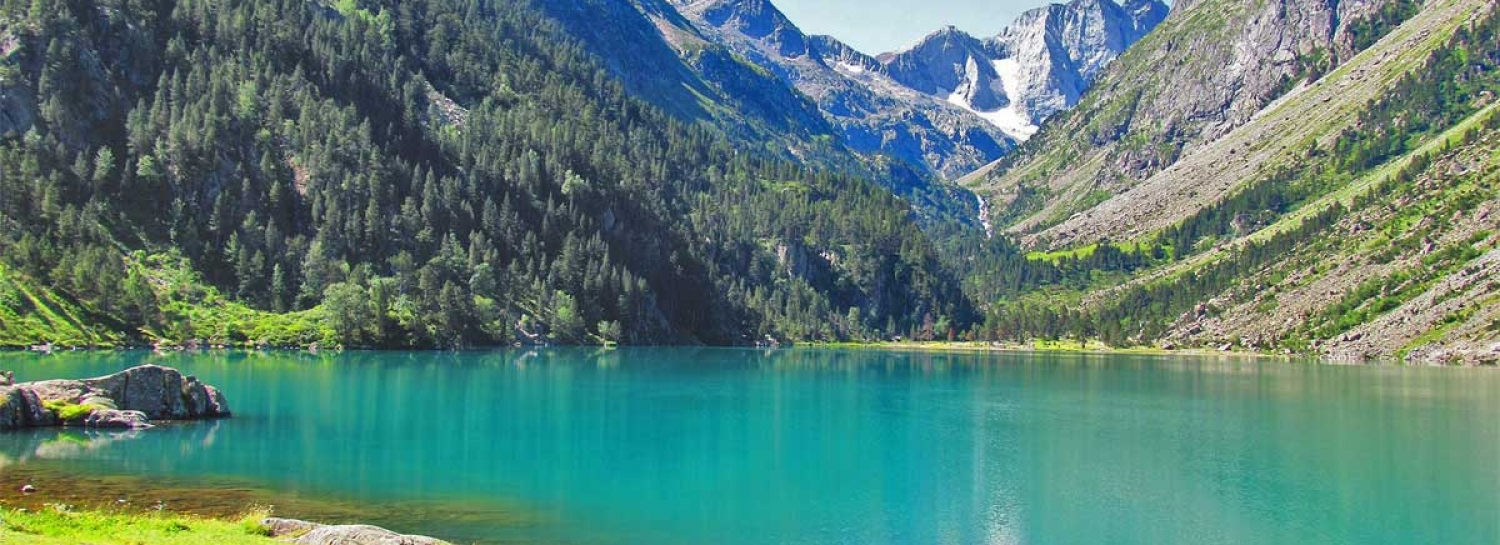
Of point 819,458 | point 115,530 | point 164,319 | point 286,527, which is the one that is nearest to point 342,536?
point 286,527

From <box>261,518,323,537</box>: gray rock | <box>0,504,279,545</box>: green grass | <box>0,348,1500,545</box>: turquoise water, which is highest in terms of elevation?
<box>0,504,279,545</box>: green grass

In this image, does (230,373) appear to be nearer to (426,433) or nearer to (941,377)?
(426,433)

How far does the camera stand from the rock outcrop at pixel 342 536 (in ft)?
101

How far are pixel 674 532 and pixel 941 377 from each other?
111 meters

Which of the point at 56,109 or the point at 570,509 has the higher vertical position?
the point at 56,109

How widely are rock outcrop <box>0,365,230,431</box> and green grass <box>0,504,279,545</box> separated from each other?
3505cm

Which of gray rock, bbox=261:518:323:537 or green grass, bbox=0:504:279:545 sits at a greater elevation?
green grass, bbox=0:504:279:545

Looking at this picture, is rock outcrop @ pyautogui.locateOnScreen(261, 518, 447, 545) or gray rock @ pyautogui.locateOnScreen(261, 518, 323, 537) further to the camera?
gray rock @ pyautogui.locateOnScreen(261, 518, 323, 537)

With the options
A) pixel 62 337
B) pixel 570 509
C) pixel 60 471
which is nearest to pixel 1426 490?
pixel 570 509

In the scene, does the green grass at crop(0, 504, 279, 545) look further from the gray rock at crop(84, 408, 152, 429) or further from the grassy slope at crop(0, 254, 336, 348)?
the grassy slope at crop(0, 254, 336, 348)

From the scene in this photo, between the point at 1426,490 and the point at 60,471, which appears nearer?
the point at 60,471

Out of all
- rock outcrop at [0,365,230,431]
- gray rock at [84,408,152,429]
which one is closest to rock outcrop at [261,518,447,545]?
gray rock at [84,408,152,429]

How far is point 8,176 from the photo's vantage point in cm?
15525

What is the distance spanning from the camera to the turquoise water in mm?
47906
